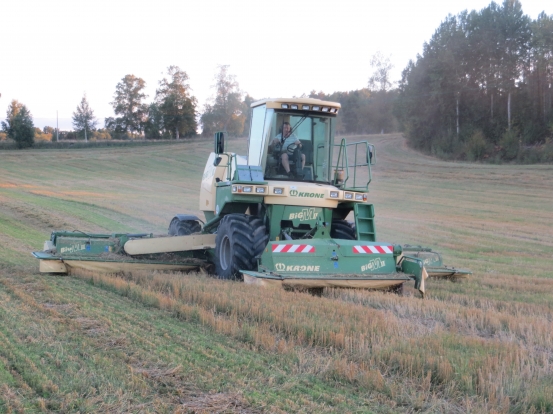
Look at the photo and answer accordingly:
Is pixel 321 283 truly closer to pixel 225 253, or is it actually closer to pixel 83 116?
pixel 225 253

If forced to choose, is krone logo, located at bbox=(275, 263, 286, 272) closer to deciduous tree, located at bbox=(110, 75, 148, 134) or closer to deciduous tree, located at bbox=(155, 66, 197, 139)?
deciduous tree, located at bbox=(155, 66, 197, 139)

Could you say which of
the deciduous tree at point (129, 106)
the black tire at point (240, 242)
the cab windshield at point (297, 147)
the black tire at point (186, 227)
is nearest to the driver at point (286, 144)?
the cab windshield at point (297, 147)

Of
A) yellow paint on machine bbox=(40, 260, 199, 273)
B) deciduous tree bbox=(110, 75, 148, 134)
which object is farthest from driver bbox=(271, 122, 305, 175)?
deciduous tree bbox=(110, 75, 148, 134)

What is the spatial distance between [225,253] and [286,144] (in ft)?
6.30

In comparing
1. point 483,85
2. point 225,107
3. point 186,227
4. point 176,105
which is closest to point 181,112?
point 176,105

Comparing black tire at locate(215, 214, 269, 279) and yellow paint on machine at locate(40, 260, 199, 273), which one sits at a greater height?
black tire at locate(215, 214, 269, 279)

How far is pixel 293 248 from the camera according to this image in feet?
25.8

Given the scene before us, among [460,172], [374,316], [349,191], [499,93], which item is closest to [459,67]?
[499,93]

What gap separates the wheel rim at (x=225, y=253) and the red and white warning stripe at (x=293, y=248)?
4.77 ft

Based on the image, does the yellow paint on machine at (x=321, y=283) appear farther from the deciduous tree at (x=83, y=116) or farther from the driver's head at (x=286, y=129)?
the deciduous tree at (x=83, y=116)

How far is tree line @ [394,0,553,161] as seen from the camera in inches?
1796

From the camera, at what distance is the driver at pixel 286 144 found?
9.41m

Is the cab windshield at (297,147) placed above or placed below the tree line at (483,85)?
below

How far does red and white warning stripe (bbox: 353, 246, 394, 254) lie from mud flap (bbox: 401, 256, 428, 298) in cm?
30
